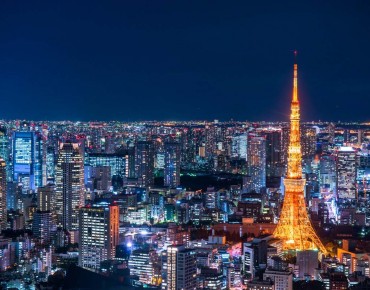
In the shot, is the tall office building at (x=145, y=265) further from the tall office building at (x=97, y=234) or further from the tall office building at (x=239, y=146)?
the tall office building at (x=239, y=146)

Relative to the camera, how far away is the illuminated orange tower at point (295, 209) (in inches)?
374

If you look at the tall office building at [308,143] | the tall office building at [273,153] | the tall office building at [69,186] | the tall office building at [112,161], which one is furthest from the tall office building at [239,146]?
the tall office building at [69,186]

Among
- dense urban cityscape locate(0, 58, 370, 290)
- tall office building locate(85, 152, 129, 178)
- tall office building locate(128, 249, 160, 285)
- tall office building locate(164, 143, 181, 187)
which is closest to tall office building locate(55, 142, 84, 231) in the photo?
dense urban cityscape locate(0, 58, 370, 290)

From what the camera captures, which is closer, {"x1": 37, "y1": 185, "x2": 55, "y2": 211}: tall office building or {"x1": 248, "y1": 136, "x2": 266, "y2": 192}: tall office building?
{"x1": 37, "y1": 185, "x2": 55, "y2": 211}: tall office building

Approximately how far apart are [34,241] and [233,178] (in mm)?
7856

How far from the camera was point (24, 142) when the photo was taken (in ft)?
57.0

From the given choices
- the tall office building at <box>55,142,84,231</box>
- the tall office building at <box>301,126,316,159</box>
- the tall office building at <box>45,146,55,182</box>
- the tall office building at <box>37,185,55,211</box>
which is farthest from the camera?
the tall office building at <box>301,126,316,159</box>

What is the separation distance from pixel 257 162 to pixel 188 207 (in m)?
4.66

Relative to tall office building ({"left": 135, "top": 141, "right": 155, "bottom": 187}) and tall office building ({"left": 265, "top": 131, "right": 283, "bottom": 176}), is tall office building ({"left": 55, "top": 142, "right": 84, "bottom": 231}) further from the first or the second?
tall office building ({"left": 265, "top": 131, "right": 283, "bottom": 176})

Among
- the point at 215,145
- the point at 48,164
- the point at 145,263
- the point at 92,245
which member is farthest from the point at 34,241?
the point at 215,145

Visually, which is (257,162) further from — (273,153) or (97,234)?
(97,234)

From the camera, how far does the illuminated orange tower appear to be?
9.50 metres

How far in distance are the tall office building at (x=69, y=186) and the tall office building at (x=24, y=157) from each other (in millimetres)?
1426

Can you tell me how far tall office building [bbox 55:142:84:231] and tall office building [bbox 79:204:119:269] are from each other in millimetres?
1509
